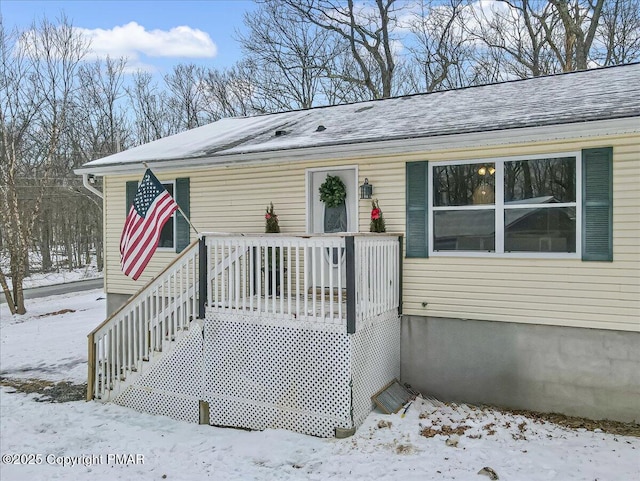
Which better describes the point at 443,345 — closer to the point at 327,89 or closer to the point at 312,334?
the point at 312,334

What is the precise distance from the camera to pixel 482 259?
5887 millimetres

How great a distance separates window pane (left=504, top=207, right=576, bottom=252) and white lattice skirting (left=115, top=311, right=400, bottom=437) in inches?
70.4

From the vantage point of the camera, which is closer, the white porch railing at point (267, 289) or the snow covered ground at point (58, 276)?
the white porch railing at point (267, 289)

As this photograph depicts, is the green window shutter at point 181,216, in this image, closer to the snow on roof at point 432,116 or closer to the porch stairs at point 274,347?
the snow on roof at point 432,116

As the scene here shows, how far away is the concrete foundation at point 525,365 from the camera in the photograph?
5234 millimetres

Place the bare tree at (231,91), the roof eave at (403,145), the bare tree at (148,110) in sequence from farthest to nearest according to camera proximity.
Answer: the bare tree at (148,110) → the bare tree at (231,91) → the roof eave at (403,145)

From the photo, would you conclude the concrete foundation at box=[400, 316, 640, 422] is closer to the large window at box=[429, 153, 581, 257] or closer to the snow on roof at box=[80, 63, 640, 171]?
the large window at box=[429, 153, 581, 257]

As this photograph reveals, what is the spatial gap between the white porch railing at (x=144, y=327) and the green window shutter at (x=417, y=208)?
2.78 meters

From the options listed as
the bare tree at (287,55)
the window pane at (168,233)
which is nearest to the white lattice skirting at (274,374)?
the window pane at (168,233)

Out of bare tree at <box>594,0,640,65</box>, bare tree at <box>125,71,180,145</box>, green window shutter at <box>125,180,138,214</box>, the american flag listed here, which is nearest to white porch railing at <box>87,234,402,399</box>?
the american flag

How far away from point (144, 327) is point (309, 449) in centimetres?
289

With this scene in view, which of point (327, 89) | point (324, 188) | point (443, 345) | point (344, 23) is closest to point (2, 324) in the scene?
point (324, 188)

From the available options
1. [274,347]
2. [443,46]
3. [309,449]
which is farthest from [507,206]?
[443,46]

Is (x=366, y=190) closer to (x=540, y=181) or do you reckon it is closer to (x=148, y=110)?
Answer: (x=540, y=181)
